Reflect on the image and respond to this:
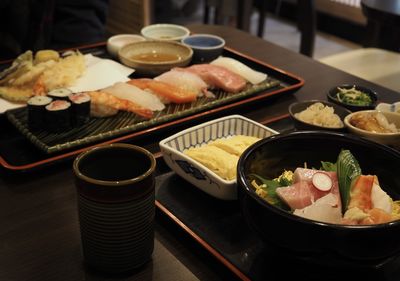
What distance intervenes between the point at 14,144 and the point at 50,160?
0.18 meters

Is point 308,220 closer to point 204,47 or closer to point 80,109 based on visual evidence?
point 80,109

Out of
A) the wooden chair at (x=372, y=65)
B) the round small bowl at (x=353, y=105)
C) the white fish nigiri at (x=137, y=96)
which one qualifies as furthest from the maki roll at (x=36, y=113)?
the wooden chair at (x=372, y=65)

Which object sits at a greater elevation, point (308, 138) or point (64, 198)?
point (308, 138)

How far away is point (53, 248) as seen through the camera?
97cm

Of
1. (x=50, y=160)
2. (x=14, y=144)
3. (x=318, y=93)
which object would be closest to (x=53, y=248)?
(x=50, y=160)

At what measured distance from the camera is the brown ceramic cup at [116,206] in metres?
0.82

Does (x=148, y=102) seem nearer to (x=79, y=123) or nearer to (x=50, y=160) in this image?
(x=79, y=123)

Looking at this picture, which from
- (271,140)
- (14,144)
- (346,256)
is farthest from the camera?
(14,144)

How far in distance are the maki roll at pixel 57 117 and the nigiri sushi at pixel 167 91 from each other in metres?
0.33

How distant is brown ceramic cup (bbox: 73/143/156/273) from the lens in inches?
32.4

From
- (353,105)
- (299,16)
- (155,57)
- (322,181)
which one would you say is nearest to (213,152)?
(322,181)

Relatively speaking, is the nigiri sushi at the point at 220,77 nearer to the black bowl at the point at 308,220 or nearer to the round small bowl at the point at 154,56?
the round small bowl at the point at 154,56

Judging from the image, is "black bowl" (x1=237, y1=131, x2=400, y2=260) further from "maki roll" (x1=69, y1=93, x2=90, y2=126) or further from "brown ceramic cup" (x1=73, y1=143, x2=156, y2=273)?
"maki roll" (x1=69, y1=93, x2=90, y2=126)

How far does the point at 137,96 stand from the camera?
1.56 m
